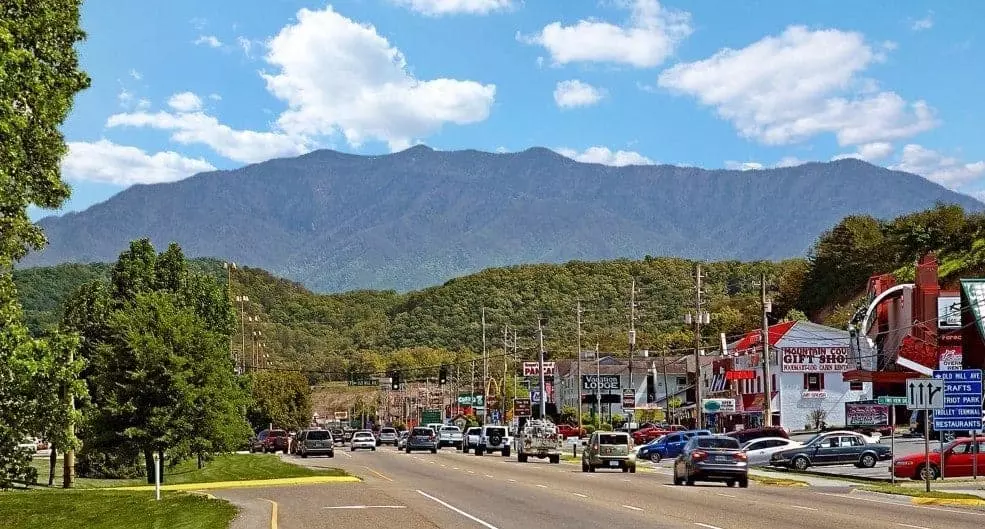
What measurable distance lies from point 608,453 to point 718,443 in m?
12.5

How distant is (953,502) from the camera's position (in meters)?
31.3

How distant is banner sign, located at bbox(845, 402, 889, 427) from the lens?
255 feet

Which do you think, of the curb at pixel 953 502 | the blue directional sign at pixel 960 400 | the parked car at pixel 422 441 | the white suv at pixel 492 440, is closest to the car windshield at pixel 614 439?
the blue directional sign at pixel 960 400

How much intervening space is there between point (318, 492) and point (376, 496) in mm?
3089

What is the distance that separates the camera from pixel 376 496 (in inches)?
1316

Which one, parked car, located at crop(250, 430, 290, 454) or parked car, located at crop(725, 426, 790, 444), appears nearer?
parked car, located at crop(725, 426, 790, 444)

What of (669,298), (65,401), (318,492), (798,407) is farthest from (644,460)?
(669,298)

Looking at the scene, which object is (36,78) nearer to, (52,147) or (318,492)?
(52,147)

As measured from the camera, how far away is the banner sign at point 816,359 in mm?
83250

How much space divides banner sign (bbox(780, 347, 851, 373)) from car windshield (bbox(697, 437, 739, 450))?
43.3m

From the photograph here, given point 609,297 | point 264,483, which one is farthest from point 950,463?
point 609,297

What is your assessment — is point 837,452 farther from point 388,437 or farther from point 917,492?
point 388,437

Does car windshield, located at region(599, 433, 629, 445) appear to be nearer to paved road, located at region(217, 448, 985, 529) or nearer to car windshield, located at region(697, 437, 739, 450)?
paved road, located at region(217, 448, 985, 529)

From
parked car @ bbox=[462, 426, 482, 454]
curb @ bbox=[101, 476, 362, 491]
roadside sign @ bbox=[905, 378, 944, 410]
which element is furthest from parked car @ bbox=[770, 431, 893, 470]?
parked car @ bbox=[462, 426, 482, 454]
